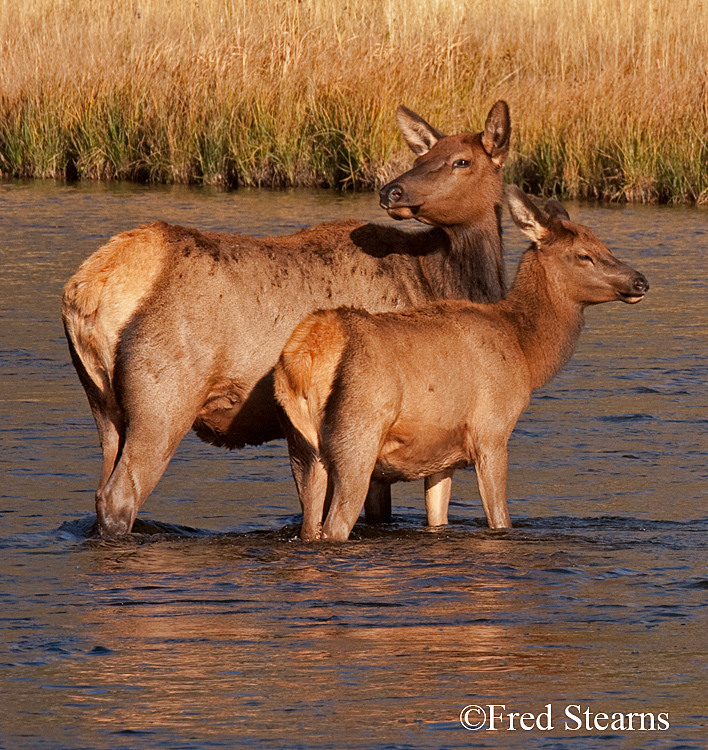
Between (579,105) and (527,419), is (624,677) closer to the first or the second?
(527,419)

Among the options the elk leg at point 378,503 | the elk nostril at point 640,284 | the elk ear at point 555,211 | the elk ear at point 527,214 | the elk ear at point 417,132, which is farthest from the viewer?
the elk ear at point 417,132

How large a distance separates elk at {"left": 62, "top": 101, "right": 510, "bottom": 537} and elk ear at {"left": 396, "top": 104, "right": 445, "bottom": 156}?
1.94 ft

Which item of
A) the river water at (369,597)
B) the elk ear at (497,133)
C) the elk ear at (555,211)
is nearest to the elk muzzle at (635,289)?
the elk ear at (555,211)

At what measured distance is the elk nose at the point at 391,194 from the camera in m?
8.06

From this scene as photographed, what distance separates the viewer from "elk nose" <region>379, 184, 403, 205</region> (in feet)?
26.5

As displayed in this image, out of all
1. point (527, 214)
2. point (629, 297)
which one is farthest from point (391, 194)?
point (629, 297)

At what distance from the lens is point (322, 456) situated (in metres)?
7.16

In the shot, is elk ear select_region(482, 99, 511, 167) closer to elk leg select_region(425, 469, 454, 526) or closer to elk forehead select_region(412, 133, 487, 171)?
elk forehead select_region(412, 133, 487, 171)

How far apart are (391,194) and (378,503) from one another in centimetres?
170

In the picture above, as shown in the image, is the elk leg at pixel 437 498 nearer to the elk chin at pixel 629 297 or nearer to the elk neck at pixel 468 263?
the elk neck at pixel 468 263

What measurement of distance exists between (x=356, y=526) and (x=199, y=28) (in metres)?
18.5

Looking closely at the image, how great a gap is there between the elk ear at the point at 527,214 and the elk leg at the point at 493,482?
1361 millimetres

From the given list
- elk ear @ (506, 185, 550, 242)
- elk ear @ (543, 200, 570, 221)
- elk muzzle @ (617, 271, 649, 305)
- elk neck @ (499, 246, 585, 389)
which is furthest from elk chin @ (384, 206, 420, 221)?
elk muzzle @ (617, 271, 649, 305)

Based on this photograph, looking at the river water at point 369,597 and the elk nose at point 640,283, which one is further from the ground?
the elk nose at point 640,283
